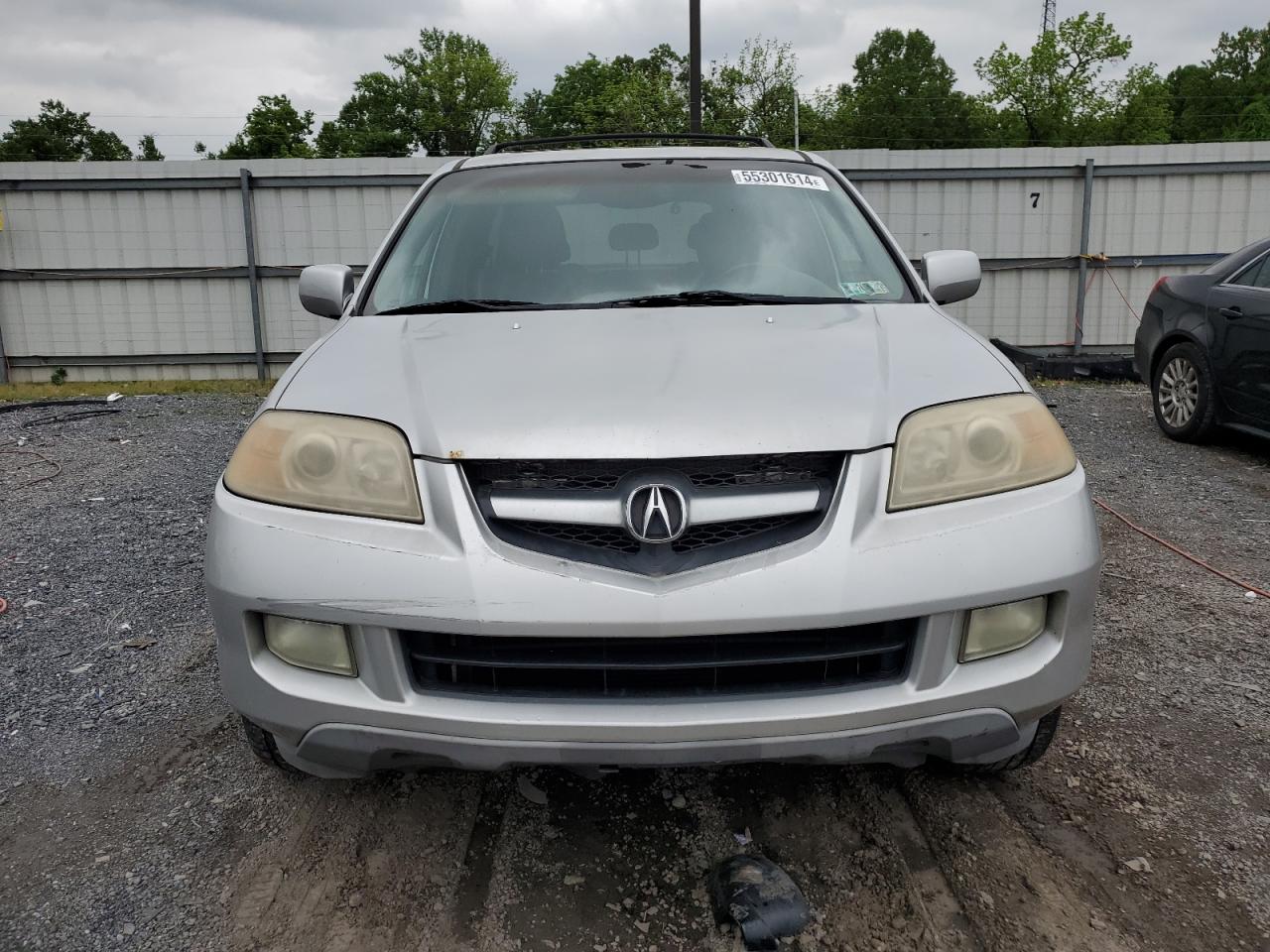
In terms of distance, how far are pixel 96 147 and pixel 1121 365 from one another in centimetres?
6760

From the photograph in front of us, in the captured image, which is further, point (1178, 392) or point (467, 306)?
point (1178, 392)

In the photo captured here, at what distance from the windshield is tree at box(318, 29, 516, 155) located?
63476mm

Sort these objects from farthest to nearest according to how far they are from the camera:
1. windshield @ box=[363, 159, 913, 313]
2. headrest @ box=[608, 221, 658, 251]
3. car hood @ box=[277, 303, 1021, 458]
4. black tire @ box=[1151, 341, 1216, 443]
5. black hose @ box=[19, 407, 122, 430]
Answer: black hose @ box=[19, 407, 122, 430] < black tire @ box=[1151, 341, 1216, 443] < headrest @ box=[608, 221, 658, 251] < windshield @ box=[363, 159, 913, 313] < car hood @ box=[277, 303, 1021, 458]

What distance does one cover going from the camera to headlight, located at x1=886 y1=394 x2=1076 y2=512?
182 cm

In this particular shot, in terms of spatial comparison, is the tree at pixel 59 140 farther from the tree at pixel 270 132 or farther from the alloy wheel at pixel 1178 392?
the alloy wheel at pixel 1178 392

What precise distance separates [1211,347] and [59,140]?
68.7m

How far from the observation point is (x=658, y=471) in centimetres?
176

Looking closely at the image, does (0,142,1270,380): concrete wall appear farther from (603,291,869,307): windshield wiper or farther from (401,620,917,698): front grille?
(401,620,917,698): front grille

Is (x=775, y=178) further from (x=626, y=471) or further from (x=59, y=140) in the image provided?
(x=59, y=140)

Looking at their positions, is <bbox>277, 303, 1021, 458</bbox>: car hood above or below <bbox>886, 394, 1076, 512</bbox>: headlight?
above

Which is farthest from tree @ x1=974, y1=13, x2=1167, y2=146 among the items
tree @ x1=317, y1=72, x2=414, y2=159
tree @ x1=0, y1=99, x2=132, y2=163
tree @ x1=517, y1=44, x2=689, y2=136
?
tree @ x1=0, y1=99, x2=132, y2=163

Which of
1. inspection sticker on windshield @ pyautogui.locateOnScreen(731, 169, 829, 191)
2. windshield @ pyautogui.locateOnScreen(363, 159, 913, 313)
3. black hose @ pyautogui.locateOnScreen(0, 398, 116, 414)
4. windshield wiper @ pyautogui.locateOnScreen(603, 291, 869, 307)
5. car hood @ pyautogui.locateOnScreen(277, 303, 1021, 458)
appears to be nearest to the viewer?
car hood @ pyautogui.locateOnScreen(277, 303, 1021, 458)

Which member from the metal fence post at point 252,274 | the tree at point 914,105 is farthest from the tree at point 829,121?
the metal fence post at point 252,274

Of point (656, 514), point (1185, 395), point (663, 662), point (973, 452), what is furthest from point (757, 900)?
point (1185, 395)
